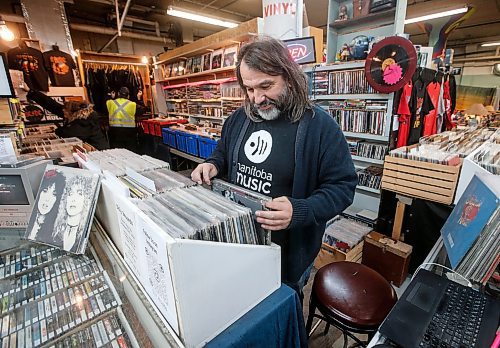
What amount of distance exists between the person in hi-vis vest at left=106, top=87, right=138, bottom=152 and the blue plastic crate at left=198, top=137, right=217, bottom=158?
1.70 metres

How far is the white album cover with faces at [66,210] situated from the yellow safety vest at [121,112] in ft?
14.3

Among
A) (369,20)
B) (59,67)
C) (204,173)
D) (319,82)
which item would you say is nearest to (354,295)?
(204,173)

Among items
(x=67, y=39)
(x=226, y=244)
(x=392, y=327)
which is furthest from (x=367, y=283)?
(x=67, y=39)

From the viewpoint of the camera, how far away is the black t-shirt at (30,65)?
4.91 m

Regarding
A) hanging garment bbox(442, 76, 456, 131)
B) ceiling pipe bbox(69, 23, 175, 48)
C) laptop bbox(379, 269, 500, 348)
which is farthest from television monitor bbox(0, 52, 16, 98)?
ceiling pipe bbox(69, 23, 175, 48)

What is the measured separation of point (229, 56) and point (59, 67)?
3.85m

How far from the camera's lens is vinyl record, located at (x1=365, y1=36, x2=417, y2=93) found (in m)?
2.38

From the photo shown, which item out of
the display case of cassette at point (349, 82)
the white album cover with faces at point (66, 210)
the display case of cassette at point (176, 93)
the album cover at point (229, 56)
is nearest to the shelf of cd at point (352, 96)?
the display case of cassette at point (349, 82)

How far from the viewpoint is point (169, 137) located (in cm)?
568

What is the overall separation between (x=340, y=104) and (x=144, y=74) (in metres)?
6.70

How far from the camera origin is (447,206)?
6.46 feet

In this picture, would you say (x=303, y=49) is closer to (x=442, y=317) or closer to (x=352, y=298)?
(x=352, y=298)

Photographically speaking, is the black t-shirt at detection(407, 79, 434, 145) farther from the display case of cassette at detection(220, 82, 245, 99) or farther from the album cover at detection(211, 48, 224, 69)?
the album cover at detection(211, 48, 224, 69)

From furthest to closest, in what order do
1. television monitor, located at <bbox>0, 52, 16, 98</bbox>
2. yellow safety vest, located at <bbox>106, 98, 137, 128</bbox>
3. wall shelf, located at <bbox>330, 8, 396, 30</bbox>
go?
1. yellow safety vest, located at <bbox>106, 98, 137, 128</bbox>
2. wall shelf, located at <bbox>330, 8, 396, 30</bbox>
3. television monitor, located at <bbox>0, 52, 16, 98</bbox>
